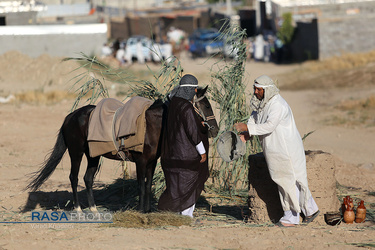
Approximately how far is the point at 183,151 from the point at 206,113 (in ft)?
1.50

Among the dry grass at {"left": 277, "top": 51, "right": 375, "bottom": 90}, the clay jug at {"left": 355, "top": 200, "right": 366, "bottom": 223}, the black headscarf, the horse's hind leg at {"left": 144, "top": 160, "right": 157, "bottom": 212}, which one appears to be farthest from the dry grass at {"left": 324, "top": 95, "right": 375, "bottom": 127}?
the black headscarf

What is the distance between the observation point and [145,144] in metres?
6.88

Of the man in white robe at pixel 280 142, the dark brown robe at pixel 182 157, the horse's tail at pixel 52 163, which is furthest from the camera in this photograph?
the horse's tail at pixel 52 163

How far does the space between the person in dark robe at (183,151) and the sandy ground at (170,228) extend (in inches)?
14.2

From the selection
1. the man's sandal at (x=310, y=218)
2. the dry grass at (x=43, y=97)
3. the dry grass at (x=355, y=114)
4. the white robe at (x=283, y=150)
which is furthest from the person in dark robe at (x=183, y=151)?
the dry grass at (x=43, y=97)

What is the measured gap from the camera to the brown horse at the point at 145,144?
6426mm

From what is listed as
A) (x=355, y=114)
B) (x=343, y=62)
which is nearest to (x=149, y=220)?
(x=355, y=114)

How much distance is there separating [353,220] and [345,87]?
14475 millimetres

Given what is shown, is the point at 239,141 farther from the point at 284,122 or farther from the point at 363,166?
the point at 363,166

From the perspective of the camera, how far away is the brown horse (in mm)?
6426

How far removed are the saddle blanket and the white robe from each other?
4.41 feet

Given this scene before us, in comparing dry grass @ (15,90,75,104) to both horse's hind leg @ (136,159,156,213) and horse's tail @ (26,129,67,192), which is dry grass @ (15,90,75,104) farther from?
horse's hind leg @ (136,159,156,213)

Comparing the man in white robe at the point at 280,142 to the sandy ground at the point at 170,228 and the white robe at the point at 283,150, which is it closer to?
the white robe at the point at 283,150

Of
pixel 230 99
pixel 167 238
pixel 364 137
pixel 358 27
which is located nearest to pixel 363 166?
pixel 364 137
